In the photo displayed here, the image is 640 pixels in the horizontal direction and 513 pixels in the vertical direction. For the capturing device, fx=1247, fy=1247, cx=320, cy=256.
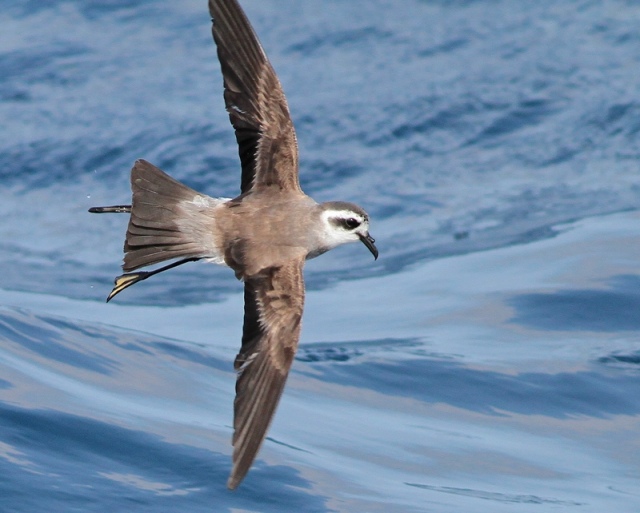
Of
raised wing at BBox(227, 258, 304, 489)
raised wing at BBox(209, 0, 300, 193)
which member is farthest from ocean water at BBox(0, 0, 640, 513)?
raised wing at BBox(209, 0, 300, 193)

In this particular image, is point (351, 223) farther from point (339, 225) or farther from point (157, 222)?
point (157, 222)

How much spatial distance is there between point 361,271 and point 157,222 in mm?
5026

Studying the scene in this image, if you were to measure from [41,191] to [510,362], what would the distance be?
5378 mm

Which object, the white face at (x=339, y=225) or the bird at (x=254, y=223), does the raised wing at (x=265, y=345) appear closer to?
the bird at (x=254, y=223)

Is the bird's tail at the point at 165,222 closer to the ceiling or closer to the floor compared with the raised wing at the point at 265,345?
closer to the ceiling

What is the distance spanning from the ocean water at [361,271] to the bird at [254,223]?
4.70ft

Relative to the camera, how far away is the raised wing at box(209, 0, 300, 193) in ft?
19.5

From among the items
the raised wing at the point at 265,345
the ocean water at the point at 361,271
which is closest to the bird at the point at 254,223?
the raised wing at the point at 265,345

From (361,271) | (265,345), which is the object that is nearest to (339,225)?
(265,345)

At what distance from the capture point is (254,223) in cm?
580

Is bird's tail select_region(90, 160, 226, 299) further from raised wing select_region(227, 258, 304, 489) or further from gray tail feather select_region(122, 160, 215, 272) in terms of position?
raised wing select_region(227, 258, 304, 489)

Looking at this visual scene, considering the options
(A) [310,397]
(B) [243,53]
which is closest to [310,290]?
(A) [310,397]

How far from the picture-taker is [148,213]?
578cm

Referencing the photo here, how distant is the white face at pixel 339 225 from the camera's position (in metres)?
5.79
